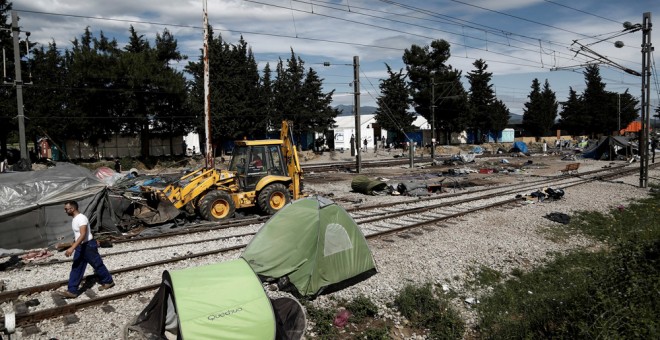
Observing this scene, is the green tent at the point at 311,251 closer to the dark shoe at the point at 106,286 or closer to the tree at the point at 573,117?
the dark shoe at the point at 106,286

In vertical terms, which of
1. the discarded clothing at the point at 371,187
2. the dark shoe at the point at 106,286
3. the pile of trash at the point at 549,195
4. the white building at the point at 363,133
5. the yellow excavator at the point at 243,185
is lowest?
the dark shoe at the point at 106,286

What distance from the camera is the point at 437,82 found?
5616cm

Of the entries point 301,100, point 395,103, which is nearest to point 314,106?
point 301,100

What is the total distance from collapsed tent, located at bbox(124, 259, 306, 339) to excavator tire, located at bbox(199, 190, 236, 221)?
24.8ft

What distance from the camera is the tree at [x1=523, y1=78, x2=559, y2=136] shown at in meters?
74.9

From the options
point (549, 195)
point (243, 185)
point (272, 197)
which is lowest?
point (549, 195)

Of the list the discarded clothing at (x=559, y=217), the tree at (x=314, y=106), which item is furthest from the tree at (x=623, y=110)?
the discarded clothing at (x=559, y=217)

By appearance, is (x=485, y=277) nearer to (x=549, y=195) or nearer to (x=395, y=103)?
(x=549, y=195)

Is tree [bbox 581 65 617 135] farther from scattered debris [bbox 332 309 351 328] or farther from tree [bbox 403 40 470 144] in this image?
scattered debris [bbox 332 309 351 328]

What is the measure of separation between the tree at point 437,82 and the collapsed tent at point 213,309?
51.5m

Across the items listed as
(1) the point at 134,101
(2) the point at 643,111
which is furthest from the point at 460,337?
(1) the point at 134,101

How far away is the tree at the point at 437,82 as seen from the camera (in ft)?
184

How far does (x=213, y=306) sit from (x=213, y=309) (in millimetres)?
43

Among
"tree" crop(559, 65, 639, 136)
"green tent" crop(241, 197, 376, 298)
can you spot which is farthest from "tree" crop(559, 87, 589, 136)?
"green tent" crop(241, 197, 376, 298)
